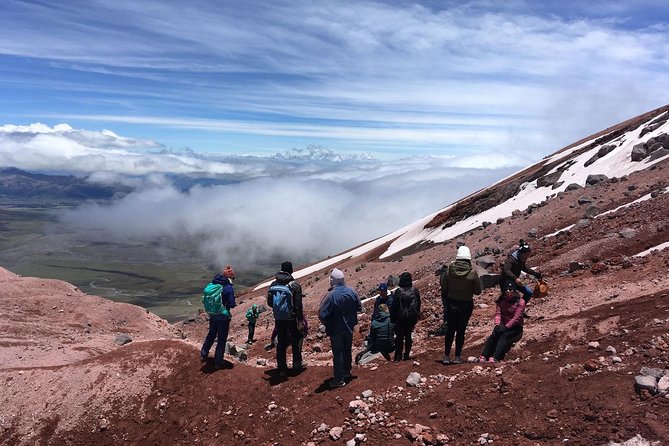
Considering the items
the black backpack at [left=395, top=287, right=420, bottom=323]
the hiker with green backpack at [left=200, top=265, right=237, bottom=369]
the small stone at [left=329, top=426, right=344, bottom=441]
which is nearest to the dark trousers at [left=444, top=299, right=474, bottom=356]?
the black backpack at [left=395, top=287, right=420, bottom=323]

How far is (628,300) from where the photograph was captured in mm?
13008

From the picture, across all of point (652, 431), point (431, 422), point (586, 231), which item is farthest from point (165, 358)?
point (586, 231)

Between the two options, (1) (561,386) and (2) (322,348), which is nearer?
(1) (561,386)

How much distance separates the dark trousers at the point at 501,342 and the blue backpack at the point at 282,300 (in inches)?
192

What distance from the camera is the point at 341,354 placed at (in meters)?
11.2

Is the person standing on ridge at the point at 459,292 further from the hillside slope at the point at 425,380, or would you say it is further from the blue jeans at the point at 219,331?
the blue jeans at the point at 219,331

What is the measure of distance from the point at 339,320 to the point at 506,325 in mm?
3966

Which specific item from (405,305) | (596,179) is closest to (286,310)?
(405,305)

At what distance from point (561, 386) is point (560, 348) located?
7.77 feet

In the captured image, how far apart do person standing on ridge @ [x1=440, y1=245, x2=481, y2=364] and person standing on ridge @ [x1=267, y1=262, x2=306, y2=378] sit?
143 inches

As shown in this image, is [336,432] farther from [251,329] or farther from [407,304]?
[251,329]

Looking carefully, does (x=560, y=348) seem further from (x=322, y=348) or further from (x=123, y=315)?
(x=123, y=315)

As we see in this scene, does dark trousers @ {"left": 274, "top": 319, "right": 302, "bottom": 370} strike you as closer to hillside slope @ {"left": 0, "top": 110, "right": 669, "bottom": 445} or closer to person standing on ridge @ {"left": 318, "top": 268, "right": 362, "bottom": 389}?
hillside slope @ {"left": 0, "top": 110, "right": 669, "bottom": 445}

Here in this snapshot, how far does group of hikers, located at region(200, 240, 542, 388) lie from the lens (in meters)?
11.3
